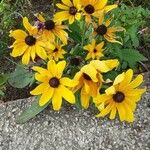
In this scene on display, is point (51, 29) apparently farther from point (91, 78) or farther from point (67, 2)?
point (91, 78)

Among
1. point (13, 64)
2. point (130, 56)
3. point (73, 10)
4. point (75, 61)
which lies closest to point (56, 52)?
point (75, 61)

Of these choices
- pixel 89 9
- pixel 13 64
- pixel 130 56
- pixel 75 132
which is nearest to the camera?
pixel 89 9

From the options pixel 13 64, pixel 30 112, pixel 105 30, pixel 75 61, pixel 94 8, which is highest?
pixel 94 8

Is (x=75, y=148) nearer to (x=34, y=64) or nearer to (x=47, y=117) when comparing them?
(x=47, y=117)

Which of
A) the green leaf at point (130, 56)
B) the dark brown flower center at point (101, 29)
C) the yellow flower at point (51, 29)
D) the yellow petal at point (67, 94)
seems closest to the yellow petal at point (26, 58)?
the yellow flower at point (51, 29)

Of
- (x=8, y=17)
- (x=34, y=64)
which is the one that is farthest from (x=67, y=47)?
(x=8, y=17)

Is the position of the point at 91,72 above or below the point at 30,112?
above

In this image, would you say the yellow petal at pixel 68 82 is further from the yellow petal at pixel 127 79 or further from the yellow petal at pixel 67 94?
the yellow petal at pixel 127 79
